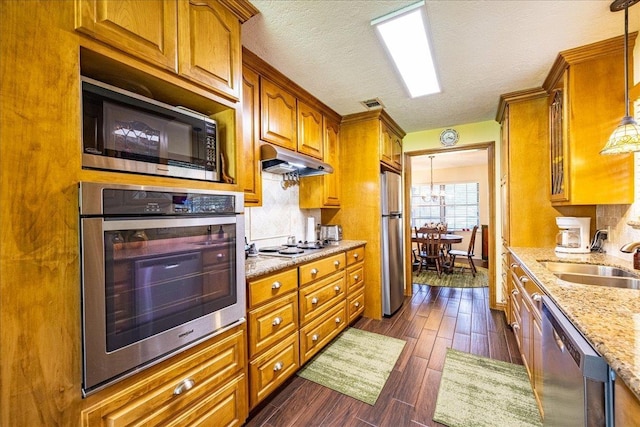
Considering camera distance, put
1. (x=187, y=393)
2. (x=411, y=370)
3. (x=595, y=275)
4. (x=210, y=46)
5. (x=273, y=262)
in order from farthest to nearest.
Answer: (x=411, y=370)
(x=273, y=262)
(x=595, y=275)
(x=210, y=46)
(x=187, y=393)

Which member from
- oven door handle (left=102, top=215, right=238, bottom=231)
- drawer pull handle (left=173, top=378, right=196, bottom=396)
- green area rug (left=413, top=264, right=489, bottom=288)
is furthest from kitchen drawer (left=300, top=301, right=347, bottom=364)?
green area rug (left=413, top=264, right=489, bottom=288)

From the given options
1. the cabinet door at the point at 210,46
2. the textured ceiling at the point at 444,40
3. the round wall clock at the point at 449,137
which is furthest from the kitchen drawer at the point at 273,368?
the round wall clock at the point at 449,137

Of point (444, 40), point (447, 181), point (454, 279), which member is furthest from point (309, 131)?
point (447, 181)

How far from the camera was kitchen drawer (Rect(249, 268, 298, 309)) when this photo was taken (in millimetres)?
1619

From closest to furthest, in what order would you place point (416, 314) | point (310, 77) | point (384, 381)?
point (384, 381) → point (310, 77) → point (416, 314)

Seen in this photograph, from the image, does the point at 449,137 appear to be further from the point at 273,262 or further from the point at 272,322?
the point at 272,322

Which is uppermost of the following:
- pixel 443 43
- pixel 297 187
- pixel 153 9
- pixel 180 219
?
pixel 443 43

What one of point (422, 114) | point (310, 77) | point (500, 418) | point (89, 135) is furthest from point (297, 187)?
point (500, 418)

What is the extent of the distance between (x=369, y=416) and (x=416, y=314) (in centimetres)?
184

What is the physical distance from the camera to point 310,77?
2.32m

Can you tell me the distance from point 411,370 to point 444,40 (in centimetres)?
246

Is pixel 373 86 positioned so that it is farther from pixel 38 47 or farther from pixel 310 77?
pixel 38 47

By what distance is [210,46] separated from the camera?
4.34 feet

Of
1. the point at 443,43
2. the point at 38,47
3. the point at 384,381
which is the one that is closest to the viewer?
the point at 38,47
